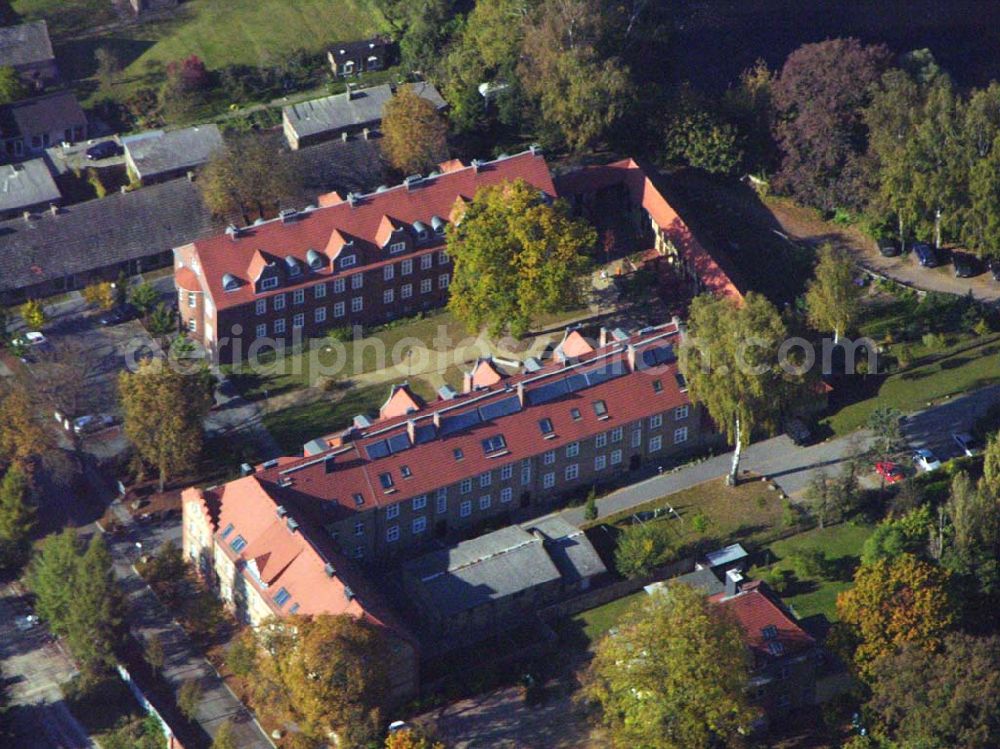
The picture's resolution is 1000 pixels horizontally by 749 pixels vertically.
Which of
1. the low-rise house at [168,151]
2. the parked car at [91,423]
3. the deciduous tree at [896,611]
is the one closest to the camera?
the deciduous tree at [896,611]

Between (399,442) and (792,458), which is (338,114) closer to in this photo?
(399,442)

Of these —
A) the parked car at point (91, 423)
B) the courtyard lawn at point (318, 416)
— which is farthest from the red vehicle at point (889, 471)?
the parked car at point (91, 423)

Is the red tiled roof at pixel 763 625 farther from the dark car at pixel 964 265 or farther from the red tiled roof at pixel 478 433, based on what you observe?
the dark car at pixel 964 265

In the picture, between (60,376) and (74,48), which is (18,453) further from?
(74,48)

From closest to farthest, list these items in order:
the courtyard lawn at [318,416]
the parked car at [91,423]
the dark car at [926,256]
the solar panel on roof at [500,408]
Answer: the solar panel on roof at [500,408] → the courtyard lawn at [318,416] → the parked car at [91,423] → the dark car at [926,256]

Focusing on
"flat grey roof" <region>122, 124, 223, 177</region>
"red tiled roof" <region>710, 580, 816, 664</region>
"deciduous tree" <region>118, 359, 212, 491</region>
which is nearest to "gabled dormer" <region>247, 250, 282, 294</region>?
"deciduous tree" <region>118, 359, 212, 491</region>

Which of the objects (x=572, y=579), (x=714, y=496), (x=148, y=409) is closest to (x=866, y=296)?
(x=714, y=496)
